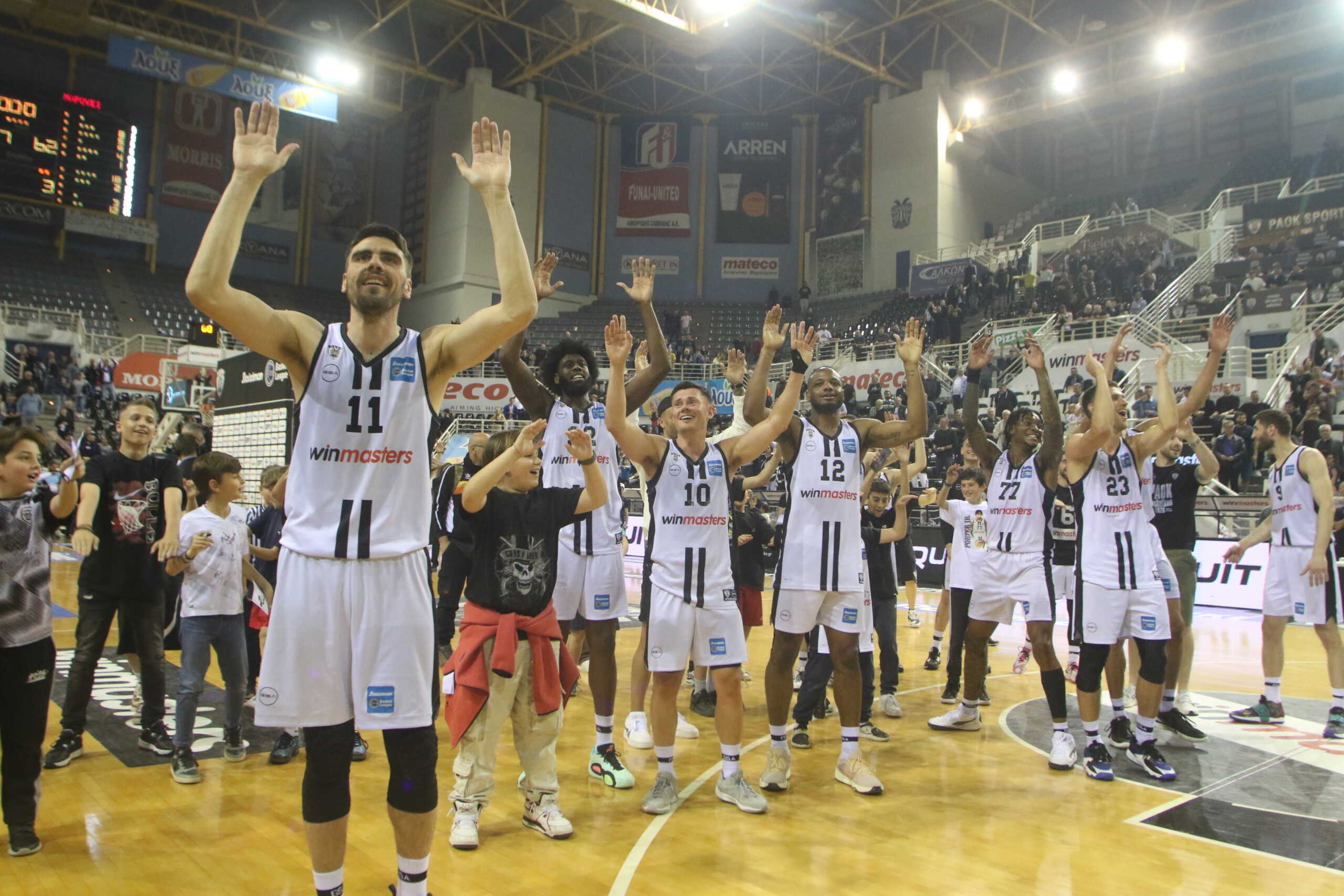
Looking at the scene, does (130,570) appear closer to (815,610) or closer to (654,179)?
(815,610)

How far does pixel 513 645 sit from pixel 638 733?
192cm

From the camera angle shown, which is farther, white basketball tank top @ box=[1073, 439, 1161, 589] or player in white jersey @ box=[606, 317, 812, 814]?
white basketball tank top @ box=[1073, 439, 1161, 589]

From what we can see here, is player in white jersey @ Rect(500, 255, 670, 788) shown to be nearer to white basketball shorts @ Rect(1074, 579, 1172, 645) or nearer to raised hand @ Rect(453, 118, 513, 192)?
raised hand @ Rect(453, 118, 513, 192)

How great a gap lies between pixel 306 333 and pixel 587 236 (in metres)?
30.9

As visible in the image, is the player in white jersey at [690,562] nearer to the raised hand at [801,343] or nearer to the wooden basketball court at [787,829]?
the raised hand at [801,343]

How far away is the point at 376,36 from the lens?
95.6 ft

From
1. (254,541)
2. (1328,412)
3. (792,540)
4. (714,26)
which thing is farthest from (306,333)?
(714,26)

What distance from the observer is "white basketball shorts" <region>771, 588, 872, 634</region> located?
203 inches

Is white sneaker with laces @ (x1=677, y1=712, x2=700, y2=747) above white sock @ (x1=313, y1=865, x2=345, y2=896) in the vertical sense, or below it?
below

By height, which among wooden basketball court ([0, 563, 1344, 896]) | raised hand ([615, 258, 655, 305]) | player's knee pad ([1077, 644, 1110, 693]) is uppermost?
raised hand ([615, 258, 655, 305])

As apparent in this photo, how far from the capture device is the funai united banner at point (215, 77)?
21844 mm

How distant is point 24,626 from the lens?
4.02 meters

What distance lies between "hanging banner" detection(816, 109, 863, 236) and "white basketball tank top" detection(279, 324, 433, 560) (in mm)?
29983

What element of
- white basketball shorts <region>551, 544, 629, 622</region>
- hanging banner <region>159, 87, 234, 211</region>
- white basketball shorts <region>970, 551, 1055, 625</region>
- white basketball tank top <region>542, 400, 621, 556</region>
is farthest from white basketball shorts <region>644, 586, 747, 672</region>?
hanging banner <region>159, 87, 234, 211</region>
